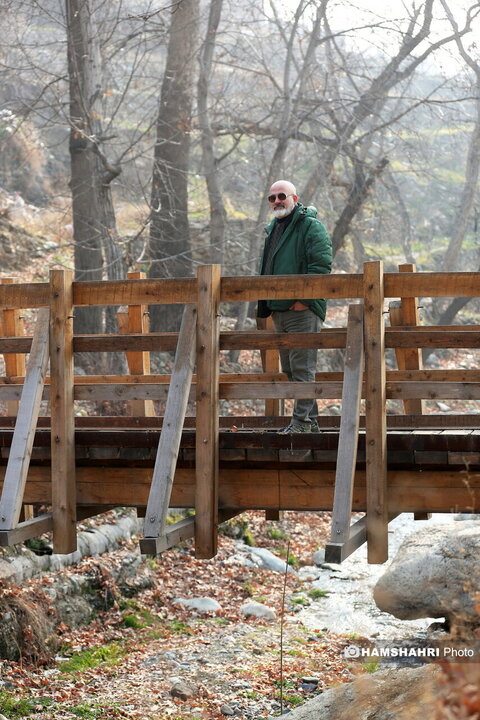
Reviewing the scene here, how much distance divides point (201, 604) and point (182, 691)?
9.25ft

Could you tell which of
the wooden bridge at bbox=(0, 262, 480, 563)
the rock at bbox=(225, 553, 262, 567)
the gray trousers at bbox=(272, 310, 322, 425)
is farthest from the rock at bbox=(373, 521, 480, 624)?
the wooden bridge at bbox=(0, 262, 480, 563)

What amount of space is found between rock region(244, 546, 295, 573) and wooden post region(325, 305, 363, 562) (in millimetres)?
8348

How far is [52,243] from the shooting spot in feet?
73.8

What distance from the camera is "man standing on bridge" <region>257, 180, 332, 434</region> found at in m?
7.60

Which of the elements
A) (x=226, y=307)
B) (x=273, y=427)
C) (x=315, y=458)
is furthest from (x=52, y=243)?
(x=315, y=458)

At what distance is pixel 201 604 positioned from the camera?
1273 cm

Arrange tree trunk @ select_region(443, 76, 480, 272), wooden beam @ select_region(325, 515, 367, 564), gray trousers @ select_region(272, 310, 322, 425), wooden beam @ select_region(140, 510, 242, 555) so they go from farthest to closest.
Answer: tree trunk @ select_region(443, 76, 480, 272), gray trousers @ select_region(272, 310, 322, 425), wooden beam @ select_region(140, 510, 242, 555), wooden beam @ select_region(325, 515, 367, 564)

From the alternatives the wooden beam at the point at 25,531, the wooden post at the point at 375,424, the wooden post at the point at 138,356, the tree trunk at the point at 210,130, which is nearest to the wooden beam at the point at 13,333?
the wooden post at the point at 138,356

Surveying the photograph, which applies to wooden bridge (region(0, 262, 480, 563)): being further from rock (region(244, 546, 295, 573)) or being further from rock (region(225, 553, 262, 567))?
rock (region(244, 546, 295, 573))

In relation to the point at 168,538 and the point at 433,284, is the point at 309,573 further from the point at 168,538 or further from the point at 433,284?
the point at 433,284

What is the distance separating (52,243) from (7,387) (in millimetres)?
15611

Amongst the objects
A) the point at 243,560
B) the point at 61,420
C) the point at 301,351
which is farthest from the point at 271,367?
the point at 243,560

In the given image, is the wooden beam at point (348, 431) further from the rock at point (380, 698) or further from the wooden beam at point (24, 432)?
the wooden beam at point (24, 432)

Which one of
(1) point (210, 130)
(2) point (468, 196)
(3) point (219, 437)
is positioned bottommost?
(3) point (219, 437)
